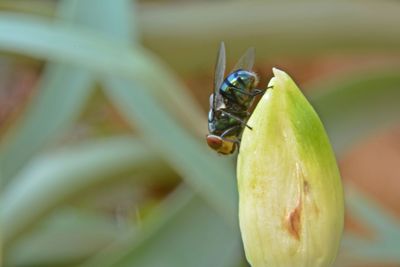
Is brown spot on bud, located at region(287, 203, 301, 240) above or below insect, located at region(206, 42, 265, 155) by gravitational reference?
below

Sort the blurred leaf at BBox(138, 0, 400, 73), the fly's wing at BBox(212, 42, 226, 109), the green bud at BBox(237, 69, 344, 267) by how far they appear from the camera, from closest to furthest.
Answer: the green bud at BBox(237, 69, 344, 267) → the fly's wing at BBox(212, 42, 226, 109) → the blurred leaf at BBox(138, 0, 400, 73)

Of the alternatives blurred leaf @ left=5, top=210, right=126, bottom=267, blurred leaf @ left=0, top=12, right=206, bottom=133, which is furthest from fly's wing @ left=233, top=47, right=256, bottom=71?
blurred leaf @ left=5, top=210, right=126, bottom=267

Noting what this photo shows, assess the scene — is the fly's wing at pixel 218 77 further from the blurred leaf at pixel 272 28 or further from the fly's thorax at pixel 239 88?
the blurred leaf at pixel 272 28

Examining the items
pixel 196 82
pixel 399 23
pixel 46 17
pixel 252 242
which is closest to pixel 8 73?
pixel 196 82

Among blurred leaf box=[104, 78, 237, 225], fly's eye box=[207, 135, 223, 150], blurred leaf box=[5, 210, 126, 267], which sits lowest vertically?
blurred leaf box=[5, 210, 126, 267]

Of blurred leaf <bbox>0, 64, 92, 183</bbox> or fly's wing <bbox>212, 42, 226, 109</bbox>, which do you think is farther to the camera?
blurred leaf <bbox>0, 64, 92, 183</bbox>

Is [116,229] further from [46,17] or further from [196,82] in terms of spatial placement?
[196,82]

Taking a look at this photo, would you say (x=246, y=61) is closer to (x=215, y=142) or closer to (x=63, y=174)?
(x=215, y=142)

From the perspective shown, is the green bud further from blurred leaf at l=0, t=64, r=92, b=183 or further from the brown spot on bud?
blurred leaf at l=0, t=64, r=92, b=183

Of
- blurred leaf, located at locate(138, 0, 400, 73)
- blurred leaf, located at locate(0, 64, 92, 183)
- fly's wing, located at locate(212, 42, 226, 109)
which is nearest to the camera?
fly's wing, located at locate(212, 42, 226, 109)
